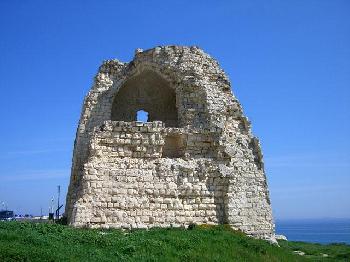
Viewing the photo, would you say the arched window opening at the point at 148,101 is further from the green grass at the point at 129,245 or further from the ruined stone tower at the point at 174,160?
the green grass at the point at 129,245

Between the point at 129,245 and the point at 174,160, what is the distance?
4925 mm

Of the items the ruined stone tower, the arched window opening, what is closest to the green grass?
the ruined stone tower

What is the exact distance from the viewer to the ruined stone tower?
13.0 m

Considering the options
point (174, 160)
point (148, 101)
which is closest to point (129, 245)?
point (174, 160)

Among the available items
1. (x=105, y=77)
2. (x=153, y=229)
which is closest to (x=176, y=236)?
(x=153, y=229)

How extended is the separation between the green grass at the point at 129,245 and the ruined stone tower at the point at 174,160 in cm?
118

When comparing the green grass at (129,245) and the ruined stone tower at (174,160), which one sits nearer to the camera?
the green grass at (129,245)

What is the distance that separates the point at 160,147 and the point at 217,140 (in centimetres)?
213

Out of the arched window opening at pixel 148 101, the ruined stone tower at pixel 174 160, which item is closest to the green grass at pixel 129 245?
the ruined stone tower at pixel 174 160

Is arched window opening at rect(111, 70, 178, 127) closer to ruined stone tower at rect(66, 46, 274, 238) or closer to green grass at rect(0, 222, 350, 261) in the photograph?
ruined stone tower at rect(66, 46, 274, 238)

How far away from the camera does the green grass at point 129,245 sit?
8.23 m

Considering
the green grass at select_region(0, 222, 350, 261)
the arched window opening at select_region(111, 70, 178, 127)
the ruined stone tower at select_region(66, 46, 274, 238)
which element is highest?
the arched window opening at select_region(111, 70, 178, 127)

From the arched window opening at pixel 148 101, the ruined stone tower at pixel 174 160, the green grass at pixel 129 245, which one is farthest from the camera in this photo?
the arched window opening at pixel 148 101

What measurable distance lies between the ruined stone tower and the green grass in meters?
1.18
